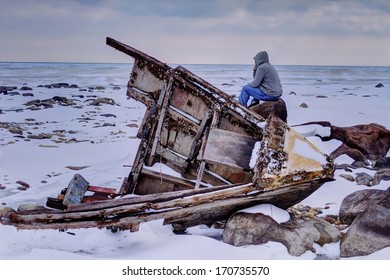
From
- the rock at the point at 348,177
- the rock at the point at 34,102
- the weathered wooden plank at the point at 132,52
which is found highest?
the weathered wooden plank at the point at 132,52

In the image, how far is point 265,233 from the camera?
310 cm

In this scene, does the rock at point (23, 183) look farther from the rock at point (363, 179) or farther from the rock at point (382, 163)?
the rock at point (382, 163)

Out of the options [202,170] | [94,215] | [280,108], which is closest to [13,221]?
[94,215]

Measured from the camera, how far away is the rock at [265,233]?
3.08m

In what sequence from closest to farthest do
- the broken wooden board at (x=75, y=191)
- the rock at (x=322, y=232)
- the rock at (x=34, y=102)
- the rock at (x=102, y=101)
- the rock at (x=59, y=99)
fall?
the rock at (x=322, y=232) < the broken wooden board at (x=75, y=191) < the rock at (x=34, y=102) < the rock at (x=59, y=99) < the rock at (x=102, y=101)

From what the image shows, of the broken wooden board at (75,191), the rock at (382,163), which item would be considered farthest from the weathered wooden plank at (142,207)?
the rock at (382,163)

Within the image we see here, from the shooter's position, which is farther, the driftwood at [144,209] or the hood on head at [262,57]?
the hood on head at [262,57]

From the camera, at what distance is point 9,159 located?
480 cm

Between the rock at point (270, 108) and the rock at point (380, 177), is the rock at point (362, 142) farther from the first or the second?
the rock at point (270, 108)

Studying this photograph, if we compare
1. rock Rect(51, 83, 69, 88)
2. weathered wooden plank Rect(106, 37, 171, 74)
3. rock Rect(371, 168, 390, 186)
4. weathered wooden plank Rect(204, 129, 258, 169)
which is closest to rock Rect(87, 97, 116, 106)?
rock Rect(51, 83, 69, 88)

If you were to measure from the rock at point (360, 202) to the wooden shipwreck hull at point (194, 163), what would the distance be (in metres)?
0.50

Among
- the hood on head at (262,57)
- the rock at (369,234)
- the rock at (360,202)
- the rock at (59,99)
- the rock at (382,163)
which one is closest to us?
the rock at (369,234)

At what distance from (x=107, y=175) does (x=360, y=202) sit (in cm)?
265

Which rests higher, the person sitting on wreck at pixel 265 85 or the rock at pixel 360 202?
the person sitting on wreck at pixel 265 85
